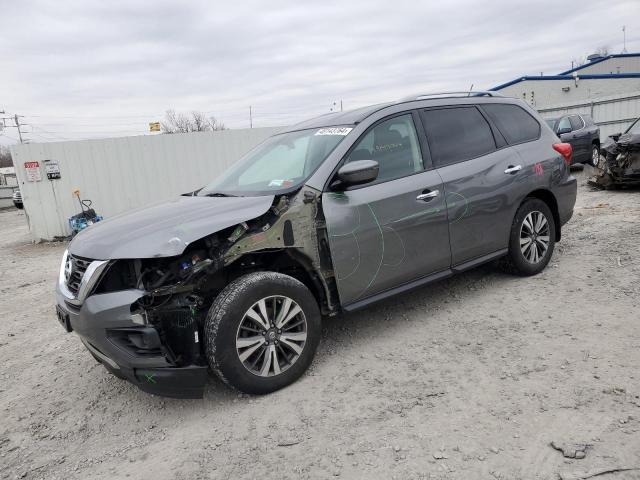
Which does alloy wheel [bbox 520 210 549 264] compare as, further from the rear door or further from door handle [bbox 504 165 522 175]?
door handle [bbox 504 165 522 175]

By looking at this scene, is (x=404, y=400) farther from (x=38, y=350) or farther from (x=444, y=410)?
(x=38, y=350)

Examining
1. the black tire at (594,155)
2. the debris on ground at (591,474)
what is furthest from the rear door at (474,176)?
the black tire at (594,155)

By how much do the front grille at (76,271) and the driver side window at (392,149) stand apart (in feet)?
6.15

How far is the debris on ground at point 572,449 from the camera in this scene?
2271 mm

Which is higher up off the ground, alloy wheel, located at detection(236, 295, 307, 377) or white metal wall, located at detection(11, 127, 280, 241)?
white metal wall, located at detection(11, 127, 280, 241)

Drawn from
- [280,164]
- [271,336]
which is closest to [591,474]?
[271,336]

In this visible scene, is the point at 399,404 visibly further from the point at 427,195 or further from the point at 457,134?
the point at 457,134

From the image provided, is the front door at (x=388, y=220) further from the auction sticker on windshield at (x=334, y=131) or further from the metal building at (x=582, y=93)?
the metal building at (x=582, y=93)

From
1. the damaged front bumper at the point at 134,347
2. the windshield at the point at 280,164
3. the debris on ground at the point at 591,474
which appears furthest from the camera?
the windshield at the point at 280,164

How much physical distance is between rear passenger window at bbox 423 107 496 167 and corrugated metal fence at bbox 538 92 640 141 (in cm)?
1636

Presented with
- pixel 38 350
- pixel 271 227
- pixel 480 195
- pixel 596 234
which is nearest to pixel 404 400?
pixel 271 227

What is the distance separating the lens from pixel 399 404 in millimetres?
2877

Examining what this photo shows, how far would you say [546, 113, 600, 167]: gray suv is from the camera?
12.8m

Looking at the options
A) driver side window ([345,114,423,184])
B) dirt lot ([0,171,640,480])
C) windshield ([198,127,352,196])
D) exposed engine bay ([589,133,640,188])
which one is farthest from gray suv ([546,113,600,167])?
windshield ([198,127,352,196])
